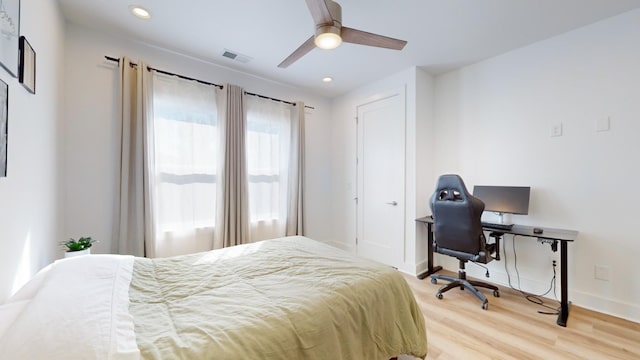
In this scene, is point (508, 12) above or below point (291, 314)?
above

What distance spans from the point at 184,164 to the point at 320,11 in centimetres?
217

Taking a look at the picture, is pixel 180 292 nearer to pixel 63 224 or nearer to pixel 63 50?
pixel 63 224

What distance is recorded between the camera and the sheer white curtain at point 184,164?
A: 2.65m

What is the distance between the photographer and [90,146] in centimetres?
234

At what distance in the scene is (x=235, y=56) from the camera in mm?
2912

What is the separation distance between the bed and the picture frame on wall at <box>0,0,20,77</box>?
97 cm

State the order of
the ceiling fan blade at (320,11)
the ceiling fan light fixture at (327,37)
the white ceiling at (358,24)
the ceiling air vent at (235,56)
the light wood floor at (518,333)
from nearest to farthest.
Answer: the ceiling fan blade at (320,11) < the ceiling fan light fixture at (327,37) < the light wood floor at (518,333) < the white ceiling at (358,24) < the ceiling air vent at (235,56)

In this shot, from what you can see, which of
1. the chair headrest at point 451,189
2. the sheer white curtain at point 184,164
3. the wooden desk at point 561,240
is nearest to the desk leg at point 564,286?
the wooden desk at point 561,240

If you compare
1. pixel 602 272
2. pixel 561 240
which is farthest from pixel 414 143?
pixel 602 272

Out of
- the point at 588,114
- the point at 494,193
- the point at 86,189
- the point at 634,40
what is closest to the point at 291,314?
the point at 86,189

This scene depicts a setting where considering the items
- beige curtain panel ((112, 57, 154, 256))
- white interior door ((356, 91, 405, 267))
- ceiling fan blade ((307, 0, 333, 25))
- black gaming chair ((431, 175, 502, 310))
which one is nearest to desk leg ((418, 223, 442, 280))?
white interior door ((356, 91, 405, 267))

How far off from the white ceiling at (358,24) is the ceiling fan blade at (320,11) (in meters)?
0.59

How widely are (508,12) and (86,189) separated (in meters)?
4.09

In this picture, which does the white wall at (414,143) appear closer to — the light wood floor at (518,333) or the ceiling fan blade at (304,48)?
the light wood floor at (518,333)
